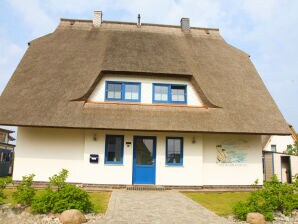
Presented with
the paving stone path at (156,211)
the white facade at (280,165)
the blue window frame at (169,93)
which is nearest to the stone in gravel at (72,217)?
the paving stone path at (156,211)

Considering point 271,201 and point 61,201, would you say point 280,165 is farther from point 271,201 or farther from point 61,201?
point 61,201

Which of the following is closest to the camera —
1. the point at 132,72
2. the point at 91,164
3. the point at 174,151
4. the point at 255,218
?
the point at 255,218

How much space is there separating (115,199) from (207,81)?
8.78 m

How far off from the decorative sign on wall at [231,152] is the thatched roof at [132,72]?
1.52 metres

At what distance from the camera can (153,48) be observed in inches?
663

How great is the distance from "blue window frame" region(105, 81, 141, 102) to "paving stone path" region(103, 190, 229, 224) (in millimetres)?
5720

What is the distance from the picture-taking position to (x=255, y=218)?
7.20m

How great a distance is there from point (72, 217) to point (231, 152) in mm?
10061

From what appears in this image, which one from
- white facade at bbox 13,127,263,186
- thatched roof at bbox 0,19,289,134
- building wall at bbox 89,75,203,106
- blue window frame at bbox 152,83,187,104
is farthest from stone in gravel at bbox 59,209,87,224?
blue window frame at bbox 152,83,187,104

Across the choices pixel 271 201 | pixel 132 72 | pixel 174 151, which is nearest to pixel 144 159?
pixel 174 151

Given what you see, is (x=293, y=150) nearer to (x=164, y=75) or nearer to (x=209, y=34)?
(x=209, y=34)

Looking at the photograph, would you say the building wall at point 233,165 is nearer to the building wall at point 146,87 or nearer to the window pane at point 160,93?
the building wall at point 146,87

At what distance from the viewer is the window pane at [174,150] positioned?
45.6 ft

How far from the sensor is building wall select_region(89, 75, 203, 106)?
14.3 meters
